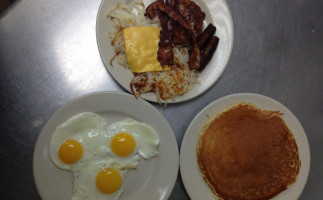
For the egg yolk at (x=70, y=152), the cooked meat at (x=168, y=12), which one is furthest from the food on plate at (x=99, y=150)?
the cooked meat at (x=168, y=12)

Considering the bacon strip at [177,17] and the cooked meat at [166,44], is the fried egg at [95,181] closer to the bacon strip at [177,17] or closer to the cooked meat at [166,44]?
the cooked meat at [166,44]

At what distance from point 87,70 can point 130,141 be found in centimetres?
89

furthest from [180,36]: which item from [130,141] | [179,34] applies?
[130,141]

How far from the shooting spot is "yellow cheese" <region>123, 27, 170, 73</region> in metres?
2.35

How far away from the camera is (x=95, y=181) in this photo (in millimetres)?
2273

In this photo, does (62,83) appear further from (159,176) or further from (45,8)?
(159,176)

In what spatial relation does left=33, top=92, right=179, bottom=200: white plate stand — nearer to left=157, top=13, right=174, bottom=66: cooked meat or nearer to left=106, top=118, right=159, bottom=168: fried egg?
left=106, top=118, right=159, bottom=168: fried egg

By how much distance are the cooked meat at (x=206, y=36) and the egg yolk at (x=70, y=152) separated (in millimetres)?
1494

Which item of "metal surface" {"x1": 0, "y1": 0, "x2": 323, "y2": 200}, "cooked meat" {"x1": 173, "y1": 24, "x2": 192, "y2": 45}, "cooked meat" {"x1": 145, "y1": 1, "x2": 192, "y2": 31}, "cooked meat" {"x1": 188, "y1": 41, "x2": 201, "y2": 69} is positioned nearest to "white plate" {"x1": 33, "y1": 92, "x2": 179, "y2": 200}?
"metal surface" {"x1": 0, "y1": 0, "x2": 323, "y2": 200}

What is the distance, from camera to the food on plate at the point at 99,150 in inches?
88.2

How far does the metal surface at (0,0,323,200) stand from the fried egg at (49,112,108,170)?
41 cm

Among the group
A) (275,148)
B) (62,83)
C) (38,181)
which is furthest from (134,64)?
→ (275,148)

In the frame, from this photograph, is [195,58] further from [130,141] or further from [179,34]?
[130,141]

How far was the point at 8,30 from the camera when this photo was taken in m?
2.55
